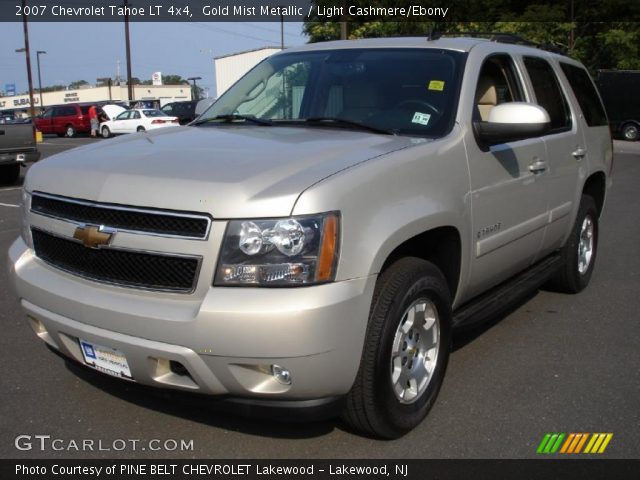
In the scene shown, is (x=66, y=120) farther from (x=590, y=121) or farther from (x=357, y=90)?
(x=357, y=90)

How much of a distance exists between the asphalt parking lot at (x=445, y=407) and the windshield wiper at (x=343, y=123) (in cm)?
147

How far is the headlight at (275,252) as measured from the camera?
2514 millimetres

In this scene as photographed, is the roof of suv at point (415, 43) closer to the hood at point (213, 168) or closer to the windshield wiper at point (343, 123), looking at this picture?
the windshield wiper at point (343, 123)

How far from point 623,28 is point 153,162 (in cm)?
→ 3141

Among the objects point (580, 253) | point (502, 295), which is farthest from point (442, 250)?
point (580, 253)

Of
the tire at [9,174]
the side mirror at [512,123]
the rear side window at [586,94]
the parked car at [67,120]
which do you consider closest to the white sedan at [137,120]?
the parked car at [67,120]

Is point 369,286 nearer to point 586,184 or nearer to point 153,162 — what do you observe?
point 153,162

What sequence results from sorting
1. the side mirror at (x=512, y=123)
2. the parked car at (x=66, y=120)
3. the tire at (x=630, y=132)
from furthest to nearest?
the parked car at (x=66, y=120) < the tire at (x=630, y=132) < the side mirror at (x=512, y=123)

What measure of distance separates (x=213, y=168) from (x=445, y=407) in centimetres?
176

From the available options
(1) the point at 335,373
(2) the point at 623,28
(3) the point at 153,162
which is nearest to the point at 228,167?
(3) the point at 153,162

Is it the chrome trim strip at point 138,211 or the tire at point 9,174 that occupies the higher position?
the chrome trim strip at point 138,211

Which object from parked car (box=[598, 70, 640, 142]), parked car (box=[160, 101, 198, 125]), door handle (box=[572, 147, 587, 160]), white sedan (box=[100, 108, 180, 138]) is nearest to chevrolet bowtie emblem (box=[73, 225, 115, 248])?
door handle (box=[572, 147, 587, 160])

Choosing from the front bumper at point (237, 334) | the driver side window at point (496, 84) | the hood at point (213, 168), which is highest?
the driver side window at point (496, 84)

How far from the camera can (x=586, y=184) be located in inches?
213
